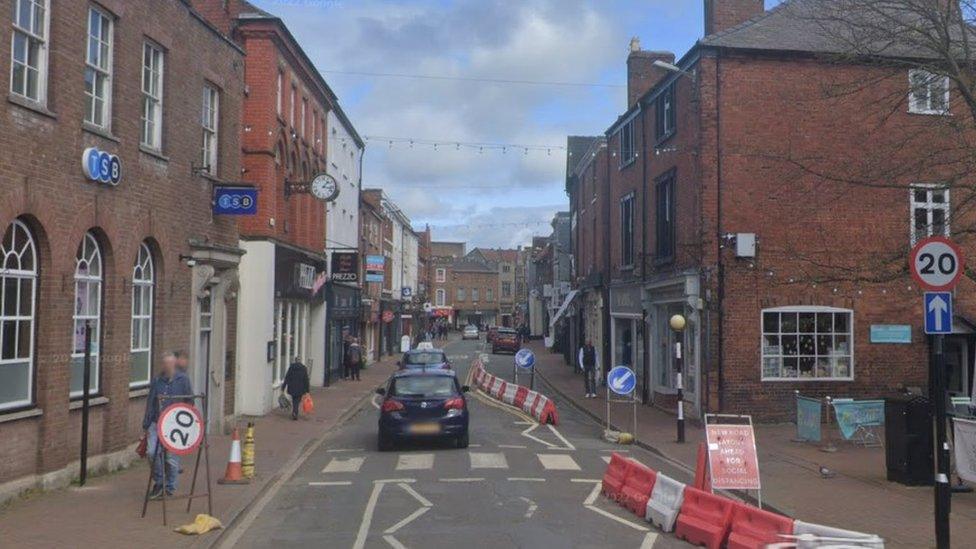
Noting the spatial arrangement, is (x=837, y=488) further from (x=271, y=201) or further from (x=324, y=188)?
(x=324, y=188)

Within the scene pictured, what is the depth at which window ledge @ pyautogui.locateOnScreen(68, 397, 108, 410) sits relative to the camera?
1263 cm

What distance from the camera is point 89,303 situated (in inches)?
523

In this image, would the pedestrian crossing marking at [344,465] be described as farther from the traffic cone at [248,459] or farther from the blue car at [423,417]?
the traffic cone at [248,459]

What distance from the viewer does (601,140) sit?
34875mm

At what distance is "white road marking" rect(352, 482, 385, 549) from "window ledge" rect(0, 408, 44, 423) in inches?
169

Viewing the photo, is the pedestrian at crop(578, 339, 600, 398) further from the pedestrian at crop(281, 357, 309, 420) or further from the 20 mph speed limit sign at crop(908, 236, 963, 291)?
the 20 mph speed limit sign at crop(908, 236, 963, 291)

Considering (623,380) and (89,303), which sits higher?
(89,303)

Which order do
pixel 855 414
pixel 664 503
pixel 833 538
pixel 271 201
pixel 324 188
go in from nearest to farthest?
pixel 833 538 < pixel 664 503 < pixel 855 414 < pixel 271 201 < pixel 324 188

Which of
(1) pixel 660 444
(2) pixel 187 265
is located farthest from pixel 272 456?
(1) pixel 660 444

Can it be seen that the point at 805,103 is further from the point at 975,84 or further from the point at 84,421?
the point at 84,421

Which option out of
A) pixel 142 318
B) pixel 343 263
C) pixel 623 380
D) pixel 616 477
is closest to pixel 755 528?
pixel 616 477

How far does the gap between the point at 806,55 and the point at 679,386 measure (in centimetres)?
857

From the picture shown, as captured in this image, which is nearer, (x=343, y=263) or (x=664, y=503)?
(x=664, y=503)

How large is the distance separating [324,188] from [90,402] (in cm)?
1328
